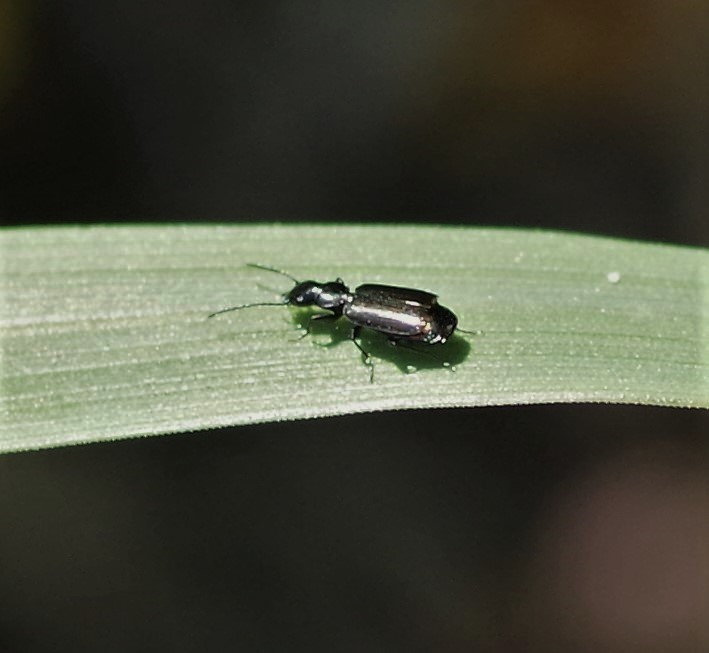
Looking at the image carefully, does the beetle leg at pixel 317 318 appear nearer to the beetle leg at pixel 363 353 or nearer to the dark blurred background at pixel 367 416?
the beetle leg at pixel 363 353

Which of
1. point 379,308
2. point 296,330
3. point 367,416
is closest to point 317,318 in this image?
point 296,330

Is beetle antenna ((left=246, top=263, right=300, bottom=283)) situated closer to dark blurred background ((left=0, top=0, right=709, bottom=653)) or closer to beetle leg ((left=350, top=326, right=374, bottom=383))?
beetle leg ((left=350, top=326, right=374, bottom=383))

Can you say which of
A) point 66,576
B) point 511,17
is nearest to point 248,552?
point 66,576

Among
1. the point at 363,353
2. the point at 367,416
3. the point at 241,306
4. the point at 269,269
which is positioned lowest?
the point at 363,353

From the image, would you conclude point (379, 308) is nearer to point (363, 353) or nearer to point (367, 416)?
point (363, 353)

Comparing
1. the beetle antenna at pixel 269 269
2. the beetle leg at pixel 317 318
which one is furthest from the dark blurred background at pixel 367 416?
the beetle antenna at pixel 269 269

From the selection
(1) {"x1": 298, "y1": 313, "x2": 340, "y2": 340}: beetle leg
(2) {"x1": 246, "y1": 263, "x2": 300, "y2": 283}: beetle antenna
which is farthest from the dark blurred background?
(2) {"x1": 246, "y1": 263, "x2": 300, "y2": 283}: beetle antenna
